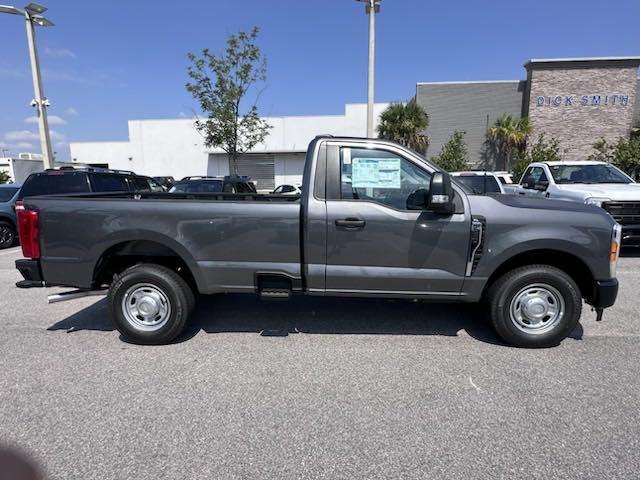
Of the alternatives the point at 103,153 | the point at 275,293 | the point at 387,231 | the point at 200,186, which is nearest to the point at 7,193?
the point at 200,186

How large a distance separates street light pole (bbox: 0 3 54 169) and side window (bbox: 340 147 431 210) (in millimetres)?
17944

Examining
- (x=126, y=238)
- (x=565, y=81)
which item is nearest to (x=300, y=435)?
(x=126, y=238)

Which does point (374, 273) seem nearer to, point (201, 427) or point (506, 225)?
point (506, 225)

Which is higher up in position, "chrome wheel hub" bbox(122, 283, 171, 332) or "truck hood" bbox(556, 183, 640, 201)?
"truck hood" bbox(556, 183, 640, 201)

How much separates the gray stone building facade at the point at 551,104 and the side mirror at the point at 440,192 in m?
26.3

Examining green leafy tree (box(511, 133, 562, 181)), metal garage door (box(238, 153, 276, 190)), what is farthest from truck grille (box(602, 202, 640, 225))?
metal garage door (box(238, 153, 276, 190))

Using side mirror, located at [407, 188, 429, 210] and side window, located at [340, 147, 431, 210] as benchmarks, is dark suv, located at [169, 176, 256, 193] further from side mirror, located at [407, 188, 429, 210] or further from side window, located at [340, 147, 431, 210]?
side mirror, located at [407, 188, 429, 210]

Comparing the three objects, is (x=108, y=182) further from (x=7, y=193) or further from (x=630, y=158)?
(x=630, y=158)

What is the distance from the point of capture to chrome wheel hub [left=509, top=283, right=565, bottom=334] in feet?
12.4

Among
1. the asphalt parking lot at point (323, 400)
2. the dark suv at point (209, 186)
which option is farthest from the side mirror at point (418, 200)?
the dark suv at point (209, 186)

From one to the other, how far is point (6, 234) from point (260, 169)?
83.2 feet

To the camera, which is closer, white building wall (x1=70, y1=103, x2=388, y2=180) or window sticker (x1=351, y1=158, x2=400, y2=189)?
window sticker (x1=351, y1=158, x2=400, y2=189)

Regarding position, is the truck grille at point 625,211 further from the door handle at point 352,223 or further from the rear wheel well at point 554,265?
the door handle at point 352,223

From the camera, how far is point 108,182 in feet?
28.8
